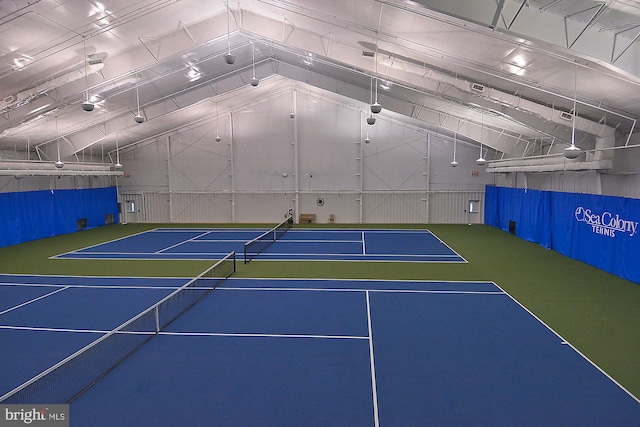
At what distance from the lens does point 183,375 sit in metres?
7.33

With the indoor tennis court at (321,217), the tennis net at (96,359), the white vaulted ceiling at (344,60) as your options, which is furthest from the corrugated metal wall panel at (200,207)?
the tennis net at (96,359)

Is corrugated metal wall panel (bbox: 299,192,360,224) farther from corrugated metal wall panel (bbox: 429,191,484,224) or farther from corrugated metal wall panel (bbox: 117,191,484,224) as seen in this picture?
corrugated metal wall panel (bbox: 429,191,484,224)

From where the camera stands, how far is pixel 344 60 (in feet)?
51.9

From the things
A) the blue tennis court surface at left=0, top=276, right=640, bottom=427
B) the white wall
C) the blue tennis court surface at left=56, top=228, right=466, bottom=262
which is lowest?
the blue tennis court surface at left=0, top=276, right=640, bottom=427

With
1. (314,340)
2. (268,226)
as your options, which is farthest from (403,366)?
(268,226)

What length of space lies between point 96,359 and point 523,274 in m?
13.4

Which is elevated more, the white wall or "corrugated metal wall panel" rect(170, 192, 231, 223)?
the white wall

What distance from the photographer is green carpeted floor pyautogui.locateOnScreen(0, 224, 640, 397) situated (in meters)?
8.72

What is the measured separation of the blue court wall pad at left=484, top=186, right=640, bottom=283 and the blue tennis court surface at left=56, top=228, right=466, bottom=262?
4801 mm

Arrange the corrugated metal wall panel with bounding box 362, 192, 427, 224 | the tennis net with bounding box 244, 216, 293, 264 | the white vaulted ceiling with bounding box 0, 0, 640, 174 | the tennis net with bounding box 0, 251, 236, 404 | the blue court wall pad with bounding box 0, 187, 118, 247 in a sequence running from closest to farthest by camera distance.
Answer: the tennis net with bounding box 0, 251, 236, 404 → the white vaulted ceiling with bounding box 0, 0, 640, 174 → the tennis net with bounding box 244, 216, 293, 264 → the blue court wall pad with bounding box 0, 187, 118, 247 → the corrugated metal wall panel with bounding box 362, 192, 427, 224

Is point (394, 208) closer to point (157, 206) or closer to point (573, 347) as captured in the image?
point (157, 206)

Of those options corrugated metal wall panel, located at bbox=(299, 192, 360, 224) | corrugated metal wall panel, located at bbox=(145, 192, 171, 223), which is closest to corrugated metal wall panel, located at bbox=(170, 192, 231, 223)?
corrugated metal wall panel, located at bbox=(145, 192, 171, 223)

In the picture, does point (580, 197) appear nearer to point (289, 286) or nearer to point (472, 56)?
point (472, 56)

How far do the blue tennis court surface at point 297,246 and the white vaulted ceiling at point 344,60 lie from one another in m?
6.31
